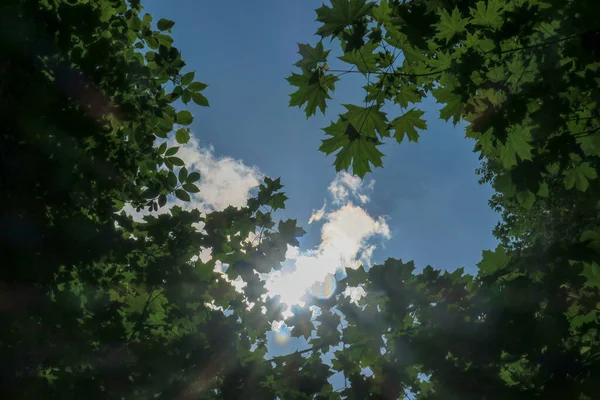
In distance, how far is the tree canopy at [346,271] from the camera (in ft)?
7.72

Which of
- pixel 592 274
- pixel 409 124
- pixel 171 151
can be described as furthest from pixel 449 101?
pixel 171 151

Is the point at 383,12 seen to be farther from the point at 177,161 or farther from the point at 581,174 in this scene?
the point at 177,161

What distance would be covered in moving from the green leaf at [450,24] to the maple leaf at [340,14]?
20.7 inches

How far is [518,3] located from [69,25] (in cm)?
332

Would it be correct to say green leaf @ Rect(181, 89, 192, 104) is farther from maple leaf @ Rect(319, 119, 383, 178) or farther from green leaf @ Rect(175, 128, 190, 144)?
maple leaf @ Rect(319, 119, 383, 178)

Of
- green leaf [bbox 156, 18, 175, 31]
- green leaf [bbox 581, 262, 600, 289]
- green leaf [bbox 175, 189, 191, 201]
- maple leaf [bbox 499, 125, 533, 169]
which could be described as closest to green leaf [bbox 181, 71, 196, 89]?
green leaf [bbox 156, 18, 175, 31]

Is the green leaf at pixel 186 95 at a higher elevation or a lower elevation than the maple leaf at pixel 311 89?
higher

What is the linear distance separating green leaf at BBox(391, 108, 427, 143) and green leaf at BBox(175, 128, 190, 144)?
2178 millimetres

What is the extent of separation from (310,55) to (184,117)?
5.47 ft

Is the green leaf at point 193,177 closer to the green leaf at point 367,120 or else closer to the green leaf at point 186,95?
the green leaf at point 186,95

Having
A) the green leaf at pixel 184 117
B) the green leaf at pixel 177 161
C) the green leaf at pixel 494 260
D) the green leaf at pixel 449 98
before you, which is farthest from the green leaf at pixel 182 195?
the green leaf at pixel 494 260

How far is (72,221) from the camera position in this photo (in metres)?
3.06

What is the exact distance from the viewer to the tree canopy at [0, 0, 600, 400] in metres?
2.35

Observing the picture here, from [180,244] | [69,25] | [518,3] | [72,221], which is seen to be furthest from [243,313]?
[518,3]
